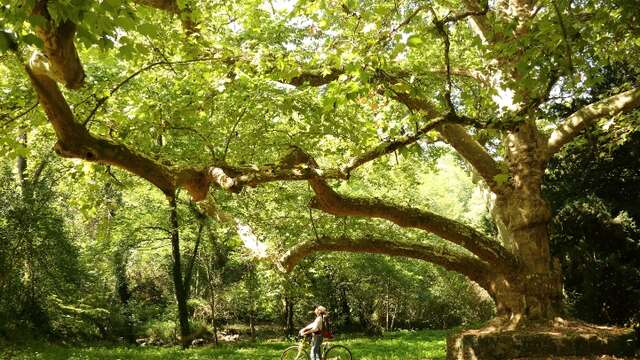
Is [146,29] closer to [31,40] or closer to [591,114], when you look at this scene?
[31,40]

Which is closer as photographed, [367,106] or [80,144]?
[80,144]

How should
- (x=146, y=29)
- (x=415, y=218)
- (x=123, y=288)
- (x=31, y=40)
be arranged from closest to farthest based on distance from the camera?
(x=31, y=40)
(x=146, y=29)
(x=415, y=218)
(x=123, y=288)

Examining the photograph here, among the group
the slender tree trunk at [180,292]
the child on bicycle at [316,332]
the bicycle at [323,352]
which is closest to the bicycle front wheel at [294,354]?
the bicycle at [323,352]

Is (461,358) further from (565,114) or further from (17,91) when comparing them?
(17,91)

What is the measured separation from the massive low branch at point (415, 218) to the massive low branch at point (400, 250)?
477 millimetres

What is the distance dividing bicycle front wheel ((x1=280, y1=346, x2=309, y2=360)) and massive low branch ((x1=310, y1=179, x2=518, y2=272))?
5036mm

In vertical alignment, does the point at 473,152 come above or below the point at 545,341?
above

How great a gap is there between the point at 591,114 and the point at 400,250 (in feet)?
14.8

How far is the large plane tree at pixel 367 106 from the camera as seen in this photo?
595 centimetres

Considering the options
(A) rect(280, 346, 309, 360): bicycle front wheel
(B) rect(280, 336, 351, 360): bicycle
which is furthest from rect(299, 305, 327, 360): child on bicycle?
(A) rect(280, 346, 309, 360): bicycle front wheel

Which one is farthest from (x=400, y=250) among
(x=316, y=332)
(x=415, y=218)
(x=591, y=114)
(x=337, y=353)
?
(x=337, y=353)

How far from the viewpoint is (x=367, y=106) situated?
39.2 ft

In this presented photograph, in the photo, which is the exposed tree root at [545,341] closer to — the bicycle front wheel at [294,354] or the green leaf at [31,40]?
the bicycle front wheel at [294,354]

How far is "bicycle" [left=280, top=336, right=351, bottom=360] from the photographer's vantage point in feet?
40.4
